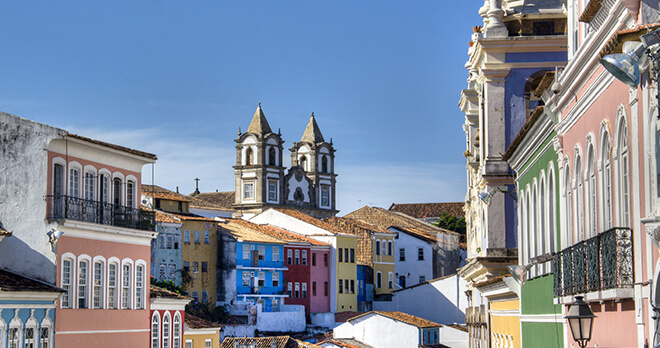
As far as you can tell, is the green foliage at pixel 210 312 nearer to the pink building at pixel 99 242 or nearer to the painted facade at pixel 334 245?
the painted facade at pixel 334 245

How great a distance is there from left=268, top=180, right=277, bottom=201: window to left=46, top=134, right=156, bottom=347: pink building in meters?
91.6

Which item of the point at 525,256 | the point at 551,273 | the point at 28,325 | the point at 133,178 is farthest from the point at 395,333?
the point at 551,273

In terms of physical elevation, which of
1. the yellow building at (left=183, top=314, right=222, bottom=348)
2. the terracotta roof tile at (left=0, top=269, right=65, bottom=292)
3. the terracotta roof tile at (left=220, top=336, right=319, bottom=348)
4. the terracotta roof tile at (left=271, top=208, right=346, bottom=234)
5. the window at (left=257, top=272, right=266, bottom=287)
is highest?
the terracotta roof tile at (left=271, top=208, right=346, bottom=234)

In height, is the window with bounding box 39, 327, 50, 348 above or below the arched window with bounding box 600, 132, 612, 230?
below

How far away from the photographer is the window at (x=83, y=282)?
1367 inches

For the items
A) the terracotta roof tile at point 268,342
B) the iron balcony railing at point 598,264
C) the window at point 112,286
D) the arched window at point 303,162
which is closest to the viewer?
the iron balcony railing at point 598,264

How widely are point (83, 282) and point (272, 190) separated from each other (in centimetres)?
9698

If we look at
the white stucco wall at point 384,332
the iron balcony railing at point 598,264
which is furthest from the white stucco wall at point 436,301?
the iron balcony railing at point 598,264

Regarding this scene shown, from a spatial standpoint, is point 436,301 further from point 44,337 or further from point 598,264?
point 598,264

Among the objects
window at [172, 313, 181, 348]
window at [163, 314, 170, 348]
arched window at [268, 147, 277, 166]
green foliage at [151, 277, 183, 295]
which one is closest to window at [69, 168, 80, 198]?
window at [163, 314, 170, 348]

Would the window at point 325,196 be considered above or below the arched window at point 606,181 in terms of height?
above

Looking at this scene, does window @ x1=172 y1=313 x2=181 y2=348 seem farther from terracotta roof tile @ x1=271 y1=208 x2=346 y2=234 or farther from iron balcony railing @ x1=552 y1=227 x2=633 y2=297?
terracotta roof tile @ x1=271 y1=208 x2=346 y2=234

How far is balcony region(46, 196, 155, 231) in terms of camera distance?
34.0m

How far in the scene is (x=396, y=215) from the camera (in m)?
118
